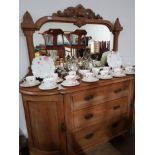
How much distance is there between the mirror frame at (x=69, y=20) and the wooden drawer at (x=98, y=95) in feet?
2.20

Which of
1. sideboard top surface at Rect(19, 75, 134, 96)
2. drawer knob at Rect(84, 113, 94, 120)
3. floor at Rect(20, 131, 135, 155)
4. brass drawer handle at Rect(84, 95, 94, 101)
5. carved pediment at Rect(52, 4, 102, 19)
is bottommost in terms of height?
floor at Rect(20, 131, 135, 155)

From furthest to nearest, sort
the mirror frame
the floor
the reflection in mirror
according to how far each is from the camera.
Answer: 1. the floor
2. the reflection in mirror
3. the mirror frame

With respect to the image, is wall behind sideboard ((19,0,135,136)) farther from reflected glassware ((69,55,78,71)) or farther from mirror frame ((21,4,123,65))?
A: reflected glassware ((69,55,78,71))

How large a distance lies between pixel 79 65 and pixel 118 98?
24.2 inches

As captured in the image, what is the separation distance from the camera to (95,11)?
1780 millimetres

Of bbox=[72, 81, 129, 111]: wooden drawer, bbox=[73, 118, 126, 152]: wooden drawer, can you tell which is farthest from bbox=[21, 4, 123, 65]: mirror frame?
bbox=[73, 118, 126, 152]: wooden drawer

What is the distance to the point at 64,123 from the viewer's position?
4.22 ft

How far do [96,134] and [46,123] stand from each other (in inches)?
23.5

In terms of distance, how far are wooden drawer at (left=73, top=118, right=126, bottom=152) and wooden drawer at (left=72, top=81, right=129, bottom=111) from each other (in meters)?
0.29

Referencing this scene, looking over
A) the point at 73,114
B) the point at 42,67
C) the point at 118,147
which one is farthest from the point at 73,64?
the point at 118,147

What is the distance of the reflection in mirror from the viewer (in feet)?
5.01

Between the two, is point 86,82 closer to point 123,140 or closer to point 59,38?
point 59,38
